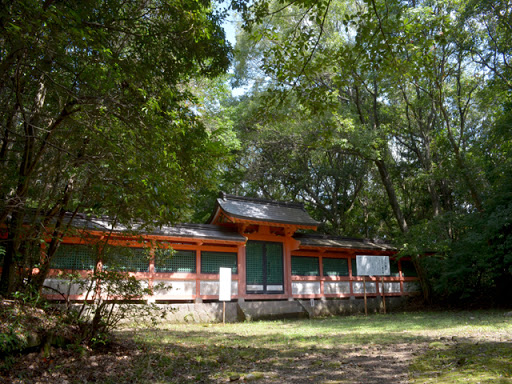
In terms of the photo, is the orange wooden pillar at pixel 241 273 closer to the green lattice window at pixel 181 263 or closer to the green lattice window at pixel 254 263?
the green lattice window at pixel 254 263

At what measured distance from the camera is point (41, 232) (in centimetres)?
581

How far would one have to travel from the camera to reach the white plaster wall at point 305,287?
50.6ft

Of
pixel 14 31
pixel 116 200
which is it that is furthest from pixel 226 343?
pixel 14 31

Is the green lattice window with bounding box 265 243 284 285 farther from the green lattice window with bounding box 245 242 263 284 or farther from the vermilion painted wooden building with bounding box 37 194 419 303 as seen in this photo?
the green lattice window with bounding box 245 242 263 284

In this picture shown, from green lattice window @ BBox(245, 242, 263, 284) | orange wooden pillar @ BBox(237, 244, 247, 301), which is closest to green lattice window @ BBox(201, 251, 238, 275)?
orange wooden pillar @ BBox(237, 244, 247, 301)

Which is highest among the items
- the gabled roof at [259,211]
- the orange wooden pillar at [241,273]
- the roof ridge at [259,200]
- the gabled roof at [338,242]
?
the roof ridge at [259,200]

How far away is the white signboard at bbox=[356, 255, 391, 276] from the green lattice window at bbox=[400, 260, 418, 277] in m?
4.44

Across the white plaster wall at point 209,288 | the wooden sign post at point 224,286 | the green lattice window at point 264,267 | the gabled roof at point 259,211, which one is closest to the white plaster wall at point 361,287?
the gabled roof at point 259,211

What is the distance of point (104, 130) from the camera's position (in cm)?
612

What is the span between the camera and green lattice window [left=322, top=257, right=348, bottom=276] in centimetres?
1678

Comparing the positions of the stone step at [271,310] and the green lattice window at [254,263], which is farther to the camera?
the green lattice window at [254,263]

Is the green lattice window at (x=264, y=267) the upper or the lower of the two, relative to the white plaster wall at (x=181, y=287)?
upper

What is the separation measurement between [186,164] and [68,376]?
132 inches

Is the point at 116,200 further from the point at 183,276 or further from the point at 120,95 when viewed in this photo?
the point at 183,276
